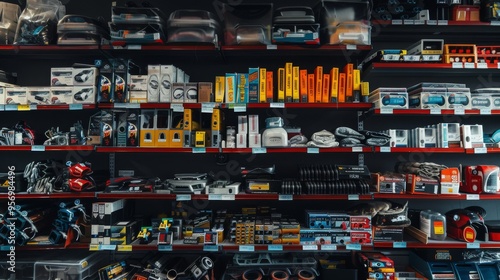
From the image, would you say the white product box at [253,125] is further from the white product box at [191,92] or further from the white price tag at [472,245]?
the white price tag at [472,245]

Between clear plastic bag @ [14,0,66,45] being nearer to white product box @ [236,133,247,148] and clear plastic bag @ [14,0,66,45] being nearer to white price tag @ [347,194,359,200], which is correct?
white product box @ [236,133,247,148]

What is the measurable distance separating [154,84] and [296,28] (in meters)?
1.48

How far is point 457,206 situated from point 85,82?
4225 millimetres

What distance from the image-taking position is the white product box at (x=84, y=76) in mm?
3029

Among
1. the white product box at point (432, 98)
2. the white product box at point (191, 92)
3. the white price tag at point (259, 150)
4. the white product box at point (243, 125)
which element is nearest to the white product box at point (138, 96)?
the white product box at point (191, 92)

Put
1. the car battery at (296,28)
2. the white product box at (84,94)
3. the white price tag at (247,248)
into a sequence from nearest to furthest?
the white price tag at (247,248) < the car battery at (296,28) < the white product box at (84,94)

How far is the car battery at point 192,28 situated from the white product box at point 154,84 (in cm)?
32

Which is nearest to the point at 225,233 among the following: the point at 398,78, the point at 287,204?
the point at 287,204

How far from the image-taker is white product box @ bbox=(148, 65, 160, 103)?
300cm

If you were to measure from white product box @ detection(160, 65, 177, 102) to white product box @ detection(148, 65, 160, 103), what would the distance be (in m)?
0.04

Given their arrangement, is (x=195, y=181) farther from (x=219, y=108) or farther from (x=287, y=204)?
(x=287, y=204)

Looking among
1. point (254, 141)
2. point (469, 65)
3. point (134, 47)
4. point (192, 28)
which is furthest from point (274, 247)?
point (469, 65)

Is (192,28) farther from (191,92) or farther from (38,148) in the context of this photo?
(38,148)

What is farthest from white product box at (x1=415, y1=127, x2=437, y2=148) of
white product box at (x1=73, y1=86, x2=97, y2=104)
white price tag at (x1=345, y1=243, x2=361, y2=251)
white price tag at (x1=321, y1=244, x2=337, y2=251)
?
white product box at (x1=73, y1=86, x2=97, y2=104)
